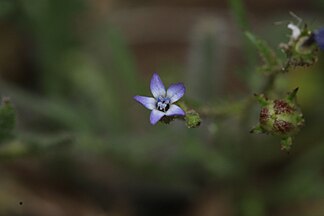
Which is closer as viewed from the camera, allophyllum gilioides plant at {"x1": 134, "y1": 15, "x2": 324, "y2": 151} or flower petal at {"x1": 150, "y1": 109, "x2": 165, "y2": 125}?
flower petal at {"x1": 150, "y1": 109, "x2": 165, "y2": 125}

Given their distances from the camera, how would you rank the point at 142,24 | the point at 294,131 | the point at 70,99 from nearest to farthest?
the point at 294,131, the point at 70,99, the point at 142,24

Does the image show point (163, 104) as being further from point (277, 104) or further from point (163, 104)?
point (277, 104)

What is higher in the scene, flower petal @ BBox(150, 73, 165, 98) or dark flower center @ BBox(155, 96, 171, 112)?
flower petal @ BBox(150, 73, 165, 98)

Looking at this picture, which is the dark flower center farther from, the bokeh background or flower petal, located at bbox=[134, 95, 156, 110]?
→ the bokeh background

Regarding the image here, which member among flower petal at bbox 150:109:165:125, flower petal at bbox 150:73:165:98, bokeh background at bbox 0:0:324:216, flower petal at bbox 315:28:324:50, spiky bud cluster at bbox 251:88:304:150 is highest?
bokeh background at bbox 0:0:324:216

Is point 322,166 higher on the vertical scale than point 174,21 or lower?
lower

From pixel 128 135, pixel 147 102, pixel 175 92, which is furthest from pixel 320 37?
pixel 128 135

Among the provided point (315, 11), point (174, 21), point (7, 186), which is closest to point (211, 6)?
point (174, 21)

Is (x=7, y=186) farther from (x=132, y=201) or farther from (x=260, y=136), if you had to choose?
(x=260, y=136)

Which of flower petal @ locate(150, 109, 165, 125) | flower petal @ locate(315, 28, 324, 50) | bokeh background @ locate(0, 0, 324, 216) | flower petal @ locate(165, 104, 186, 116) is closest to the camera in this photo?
flower petal @ locate(150, 109, 165, 125)

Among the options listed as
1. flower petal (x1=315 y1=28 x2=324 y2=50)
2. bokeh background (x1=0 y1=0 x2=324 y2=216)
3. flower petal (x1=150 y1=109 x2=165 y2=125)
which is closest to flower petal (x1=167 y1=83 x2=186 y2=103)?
flower petal (x1=150 y1=109 x2=165 y2=125)
